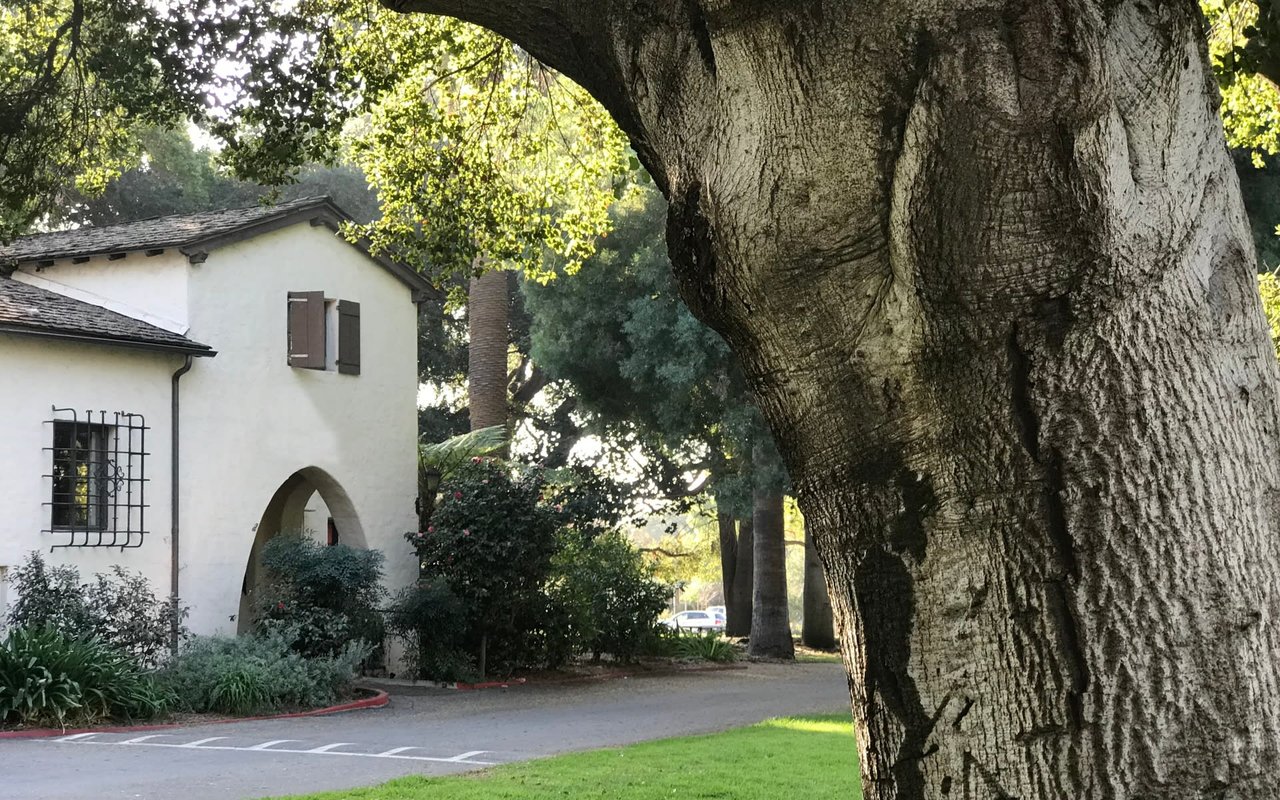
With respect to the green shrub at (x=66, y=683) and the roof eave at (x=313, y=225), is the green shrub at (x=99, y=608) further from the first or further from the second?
the roof eave at (x=313, y=225)

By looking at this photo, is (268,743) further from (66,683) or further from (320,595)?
(320,595)

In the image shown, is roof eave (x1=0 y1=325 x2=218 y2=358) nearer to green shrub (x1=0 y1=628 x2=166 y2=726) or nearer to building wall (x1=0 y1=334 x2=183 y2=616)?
building wall (x1=0 y1=334 x2=183 y2=616)

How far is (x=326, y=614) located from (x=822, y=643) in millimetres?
14879

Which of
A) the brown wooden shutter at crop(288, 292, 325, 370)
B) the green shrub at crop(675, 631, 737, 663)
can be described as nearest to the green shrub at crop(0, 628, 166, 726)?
the brown wooden shutter at crop(288, 292, 325, 370)

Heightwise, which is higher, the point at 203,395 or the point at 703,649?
the point at 203,395

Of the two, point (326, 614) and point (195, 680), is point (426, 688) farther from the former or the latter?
point (195, 680)

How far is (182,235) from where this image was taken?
18453 millimetres

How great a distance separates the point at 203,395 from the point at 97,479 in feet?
6.43

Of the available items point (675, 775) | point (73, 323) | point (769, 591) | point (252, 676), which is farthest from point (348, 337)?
point (675, 775)

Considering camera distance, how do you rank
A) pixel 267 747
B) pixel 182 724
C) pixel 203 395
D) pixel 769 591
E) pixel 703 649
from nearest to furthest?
1. pixel 267 747
2. pixel 182 724
3. pixel 203 395
4. pixel 703 649
5. pixel 769 591

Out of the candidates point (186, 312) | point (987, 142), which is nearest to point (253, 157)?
point (987, 142)

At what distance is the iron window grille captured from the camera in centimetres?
1642

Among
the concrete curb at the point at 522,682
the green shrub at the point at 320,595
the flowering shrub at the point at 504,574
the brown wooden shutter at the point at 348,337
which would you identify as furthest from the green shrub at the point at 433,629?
the brown wooden shutter at the point at 348,337

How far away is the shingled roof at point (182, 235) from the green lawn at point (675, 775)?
8600 millimetres
